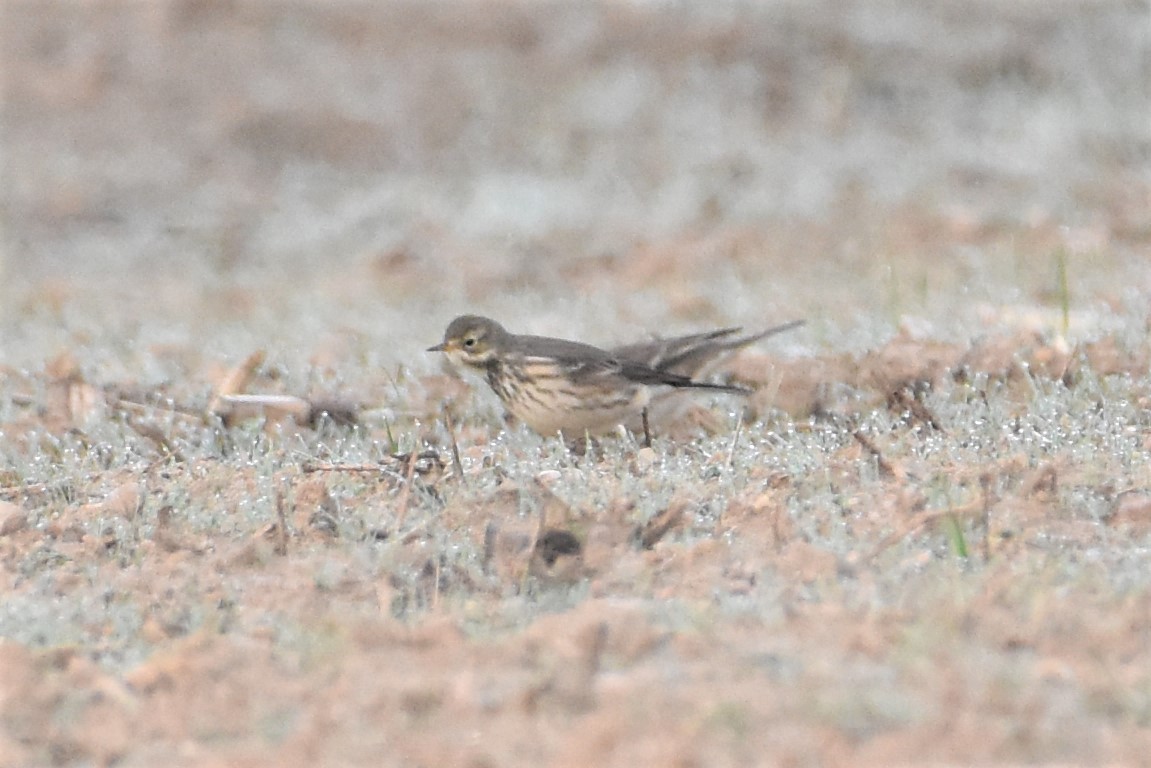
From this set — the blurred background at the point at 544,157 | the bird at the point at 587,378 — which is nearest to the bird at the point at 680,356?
the bird at the point at 587,378

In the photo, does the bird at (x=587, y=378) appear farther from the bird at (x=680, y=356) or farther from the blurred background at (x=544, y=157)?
the blurred background at (x=544, y=157)

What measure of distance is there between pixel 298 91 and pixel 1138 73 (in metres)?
7.26

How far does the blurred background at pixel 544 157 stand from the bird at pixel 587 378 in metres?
2.32

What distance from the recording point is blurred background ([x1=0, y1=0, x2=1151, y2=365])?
10836mm

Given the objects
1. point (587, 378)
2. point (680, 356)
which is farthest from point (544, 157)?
point (587, 378)

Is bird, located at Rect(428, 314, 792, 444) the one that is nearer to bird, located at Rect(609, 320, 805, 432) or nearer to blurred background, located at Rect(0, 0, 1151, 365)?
bird, located at Rect(609, 320, 805, 432)

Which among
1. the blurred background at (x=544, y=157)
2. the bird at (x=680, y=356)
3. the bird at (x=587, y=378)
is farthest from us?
the blurred background at (x=544, y=157)

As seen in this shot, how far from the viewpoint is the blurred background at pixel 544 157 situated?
10836 mm

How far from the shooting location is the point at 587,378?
22.1ft

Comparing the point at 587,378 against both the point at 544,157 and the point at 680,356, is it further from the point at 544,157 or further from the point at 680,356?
the point at 544,157

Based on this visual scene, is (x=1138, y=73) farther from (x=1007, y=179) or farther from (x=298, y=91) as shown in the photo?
(x=298, y=91)

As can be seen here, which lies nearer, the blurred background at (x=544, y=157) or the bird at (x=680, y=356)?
the bird at (x=680, y=356)

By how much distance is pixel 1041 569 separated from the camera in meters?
4.32

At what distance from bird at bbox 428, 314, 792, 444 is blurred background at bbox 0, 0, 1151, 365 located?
2317mm
